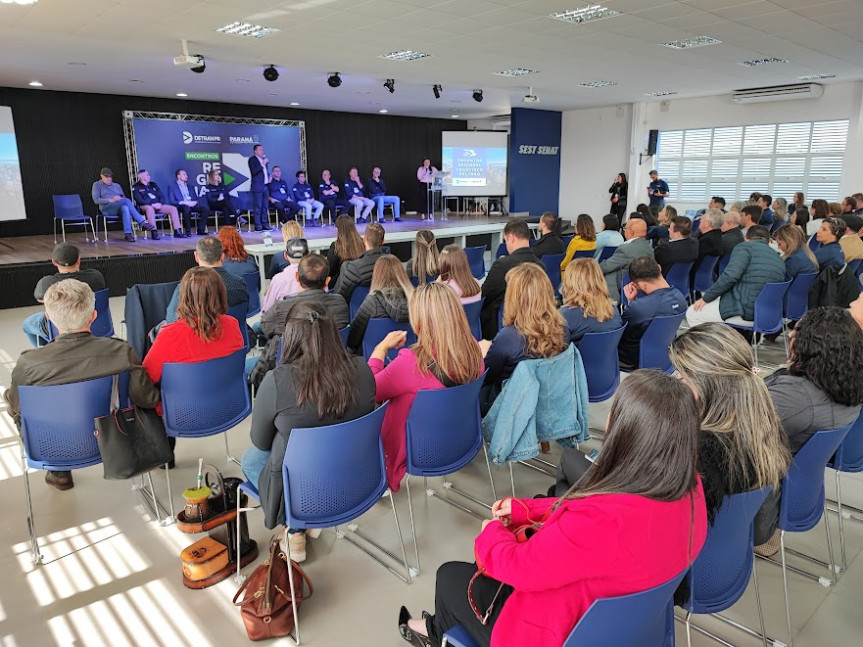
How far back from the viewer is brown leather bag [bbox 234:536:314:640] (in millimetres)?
2246

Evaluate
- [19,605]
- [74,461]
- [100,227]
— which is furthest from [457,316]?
[100,227]

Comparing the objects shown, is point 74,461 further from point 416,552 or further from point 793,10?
point 793,10

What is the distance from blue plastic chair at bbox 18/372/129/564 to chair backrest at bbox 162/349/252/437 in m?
0.30

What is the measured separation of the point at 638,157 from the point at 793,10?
9421 millimetres

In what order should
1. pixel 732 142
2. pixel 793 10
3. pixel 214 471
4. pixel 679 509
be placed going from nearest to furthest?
pixel 679 509, pixel 214 471, pixel 793 10, pixel 732 142

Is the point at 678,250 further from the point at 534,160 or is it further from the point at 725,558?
the point at 534,160

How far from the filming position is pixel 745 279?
5.02 meters

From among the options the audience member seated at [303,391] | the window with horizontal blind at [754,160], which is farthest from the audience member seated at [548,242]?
the window with horizontal blind at [754,160]

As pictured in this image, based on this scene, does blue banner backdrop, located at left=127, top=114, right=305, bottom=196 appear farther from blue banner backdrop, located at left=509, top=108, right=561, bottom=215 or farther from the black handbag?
the black handbag

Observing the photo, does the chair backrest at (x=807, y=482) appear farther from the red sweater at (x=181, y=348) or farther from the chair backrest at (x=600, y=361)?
the red sweater at (x=181, y=348)

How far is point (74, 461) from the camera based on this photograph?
2684 millimetres

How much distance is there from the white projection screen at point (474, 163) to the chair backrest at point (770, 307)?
1220 cm

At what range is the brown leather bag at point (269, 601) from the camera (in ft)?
7.37

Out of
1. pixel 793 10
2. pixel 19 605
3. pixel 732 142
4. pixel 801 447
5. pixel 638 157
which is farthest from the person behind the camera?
pixel 638 157
